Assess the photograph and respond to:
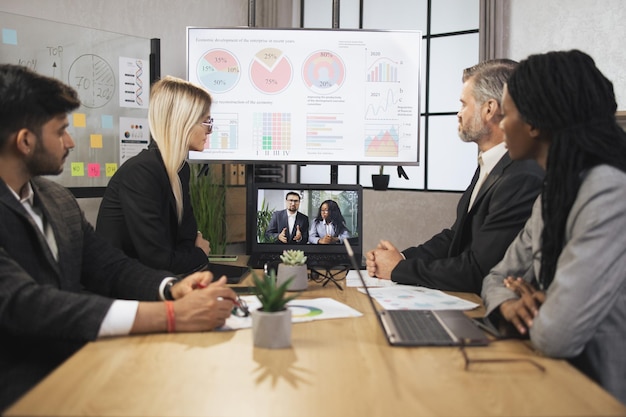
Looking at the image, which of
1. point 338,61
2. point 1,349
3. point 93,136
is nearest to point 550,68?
point 1,349

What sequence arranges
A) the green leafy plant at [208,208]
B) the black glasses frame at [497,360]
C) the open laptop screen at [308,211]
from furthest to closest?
the green leafy plant at [208,208]
the open laptop screen at [308,211]
the black glasses frame at [497,360]

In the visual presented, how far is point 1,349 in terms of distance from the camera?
141 centimetres

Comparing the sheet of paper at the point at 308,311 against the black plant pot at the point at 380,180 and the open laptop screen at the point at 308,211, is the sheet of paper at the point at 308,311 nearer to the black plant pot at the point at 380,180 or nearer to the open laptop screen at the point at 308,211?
the open laptop screen at the point at 308,211

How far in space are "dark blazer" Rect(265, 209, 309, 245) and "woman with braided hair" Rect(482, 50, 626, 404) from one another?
1044mm

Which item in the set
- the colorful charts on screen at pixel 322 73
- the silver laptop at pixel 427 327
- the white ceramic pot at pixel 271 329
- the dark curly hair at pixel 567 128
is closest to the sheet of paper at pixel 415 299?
the silver laptop at pixel 427 327

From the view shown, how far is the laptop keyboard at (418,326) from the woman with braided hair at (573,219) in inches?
6.3

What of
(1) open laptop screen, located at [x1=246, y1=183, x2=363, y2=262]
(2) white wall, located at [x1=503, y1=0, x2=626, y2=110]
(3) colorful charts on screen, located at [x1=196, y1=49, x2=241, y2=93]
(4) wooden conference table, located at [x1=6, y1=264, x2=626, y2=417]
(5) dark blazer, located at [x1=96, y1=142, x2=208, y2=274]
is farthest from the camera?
(2) white wall, located at [x1=503, y1=0, x2=626, y2=110]

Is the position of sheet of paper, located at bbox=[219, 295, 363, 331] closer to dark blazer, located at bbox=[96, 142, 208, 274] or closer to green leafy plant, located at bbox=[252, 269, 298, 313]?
green leafy plant, located at bbox=[252, 269, 298, 313]

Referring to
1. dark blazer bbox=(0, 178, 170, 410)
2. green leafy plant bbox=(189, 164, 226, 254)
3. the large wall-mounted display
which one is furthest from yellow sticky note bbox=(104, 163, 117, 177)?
dark blazer bbox=(0, 178, 170, 410)

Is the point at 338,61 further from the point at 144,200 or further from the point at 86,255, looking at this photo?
the point at 86,255

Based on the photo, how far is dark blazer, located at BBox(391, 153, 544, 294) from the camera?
6.55 ft

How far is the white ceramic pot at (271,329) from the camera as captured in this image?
4.28ft

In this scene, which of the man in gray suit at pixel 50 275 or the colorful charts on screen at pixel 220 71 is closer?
the man in gray suit at pixel 50 275

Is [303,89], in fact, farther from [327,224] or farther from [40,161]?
[40,161]
